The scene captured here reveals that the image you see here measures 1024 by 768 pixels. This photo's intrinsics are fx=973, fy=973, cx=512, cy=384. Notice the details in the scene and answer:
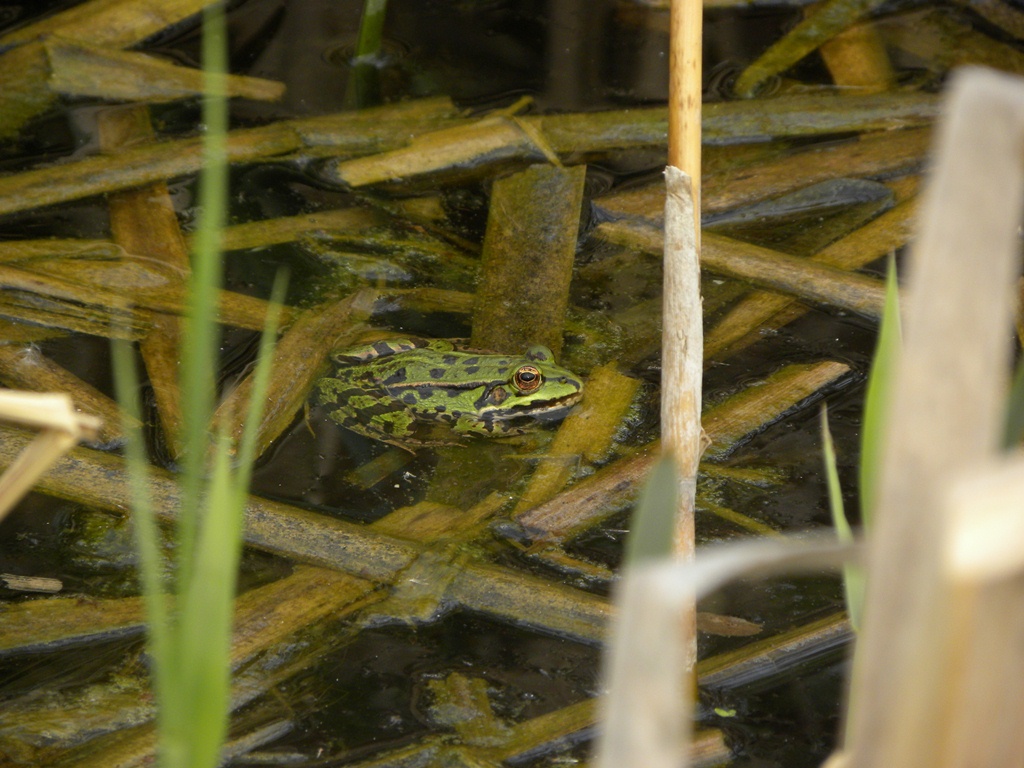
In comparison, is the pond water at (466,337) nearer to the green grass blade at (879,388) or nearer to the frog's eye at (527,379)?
the frog's eye at (527,379)

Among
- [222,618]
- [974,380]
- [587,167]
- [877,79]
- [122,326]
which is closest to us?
[974,380]

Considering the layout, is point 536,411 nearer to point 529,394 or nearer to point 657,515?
point 529,394

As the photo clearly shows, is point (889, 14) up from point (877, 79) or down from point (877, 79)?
up

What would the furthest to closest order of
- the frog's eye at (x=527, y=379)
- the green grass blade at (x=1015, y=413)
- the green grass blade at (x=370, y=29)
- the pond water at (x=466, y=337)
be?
the green grass blade at (x=370, y=29) < the frog's eye at (x=527, y=379) < the pond water at (x=466, y=337) < the green grass blade at (x=1015, y=413)

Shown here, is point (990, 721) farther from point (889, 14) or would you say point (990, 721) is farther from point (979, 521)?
point (889, 14)

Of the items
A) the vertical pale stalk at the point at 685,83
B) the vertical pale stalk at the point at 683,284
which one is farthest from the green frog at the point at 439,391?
the vertical pale stalk at the point at 685,83

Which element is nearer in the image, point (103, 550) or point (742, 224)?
point (103, 550)

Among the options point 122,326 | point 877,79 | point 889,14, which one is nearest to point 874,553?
point 122,326

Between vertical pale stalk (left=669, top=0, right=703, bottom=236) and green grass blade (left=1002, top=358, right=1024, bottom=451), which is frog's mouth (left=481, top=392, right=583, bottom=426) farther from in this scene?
green grass blade (left=1002, top=358, right=1024, bottom=451)
